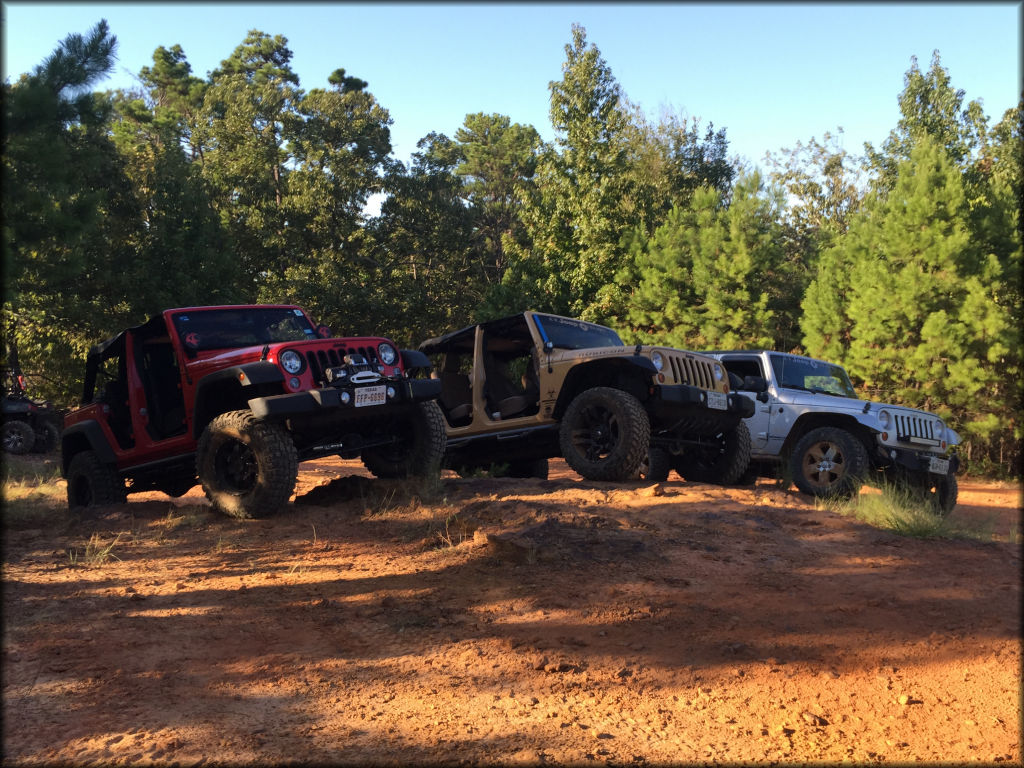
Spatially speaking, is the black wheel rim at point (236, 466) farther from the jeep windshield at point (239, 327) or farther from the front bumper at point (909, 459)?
the front bumper at point (909, 459)

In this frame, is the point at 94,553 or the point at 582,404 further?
the point at 582,404

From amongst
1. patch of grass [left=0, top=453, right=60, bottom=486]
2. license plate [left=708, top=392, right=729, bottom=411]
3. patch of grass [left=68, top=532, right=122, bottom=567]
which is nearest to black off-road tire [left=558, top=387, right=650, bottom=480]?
license plate [left=708, top=392, right=729, bottom=411]

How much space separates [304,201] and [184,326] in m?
18.4

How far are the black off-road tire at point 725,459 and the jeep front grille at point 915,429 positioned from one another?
1.72 metres

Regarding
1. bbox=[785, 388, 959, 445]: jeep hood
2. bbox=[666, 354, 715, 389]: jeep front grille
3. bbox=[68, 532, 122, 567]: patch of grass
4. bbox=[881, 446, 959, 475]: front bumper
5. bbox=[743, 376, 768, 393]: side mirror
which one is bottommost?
bbox=[68, 532, 122, 567]: patch of grass

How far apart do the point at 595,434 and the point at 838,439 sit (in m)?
2.92

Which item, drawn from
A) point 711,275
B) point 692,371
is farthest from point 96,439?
point 711,275

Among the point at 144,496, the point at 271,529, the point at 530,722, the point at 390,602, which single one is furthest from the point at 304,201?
the point at 530,722

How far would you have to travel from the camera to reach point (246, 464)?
7457mm

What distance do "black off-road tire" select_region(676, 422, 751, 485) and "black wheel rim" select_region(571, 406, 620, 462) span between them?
5.86ft

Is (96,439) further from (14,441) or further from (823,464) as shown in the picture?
(14,441)

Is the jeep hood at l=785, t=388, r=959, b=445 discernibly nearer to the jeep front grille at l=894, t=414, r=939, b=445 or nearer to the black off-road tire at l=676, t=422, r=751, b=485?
the jeep front grille at l=894, t=414, r=939, b=445

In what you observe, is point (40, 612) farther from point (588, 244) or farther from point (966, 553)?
point (588, 244)

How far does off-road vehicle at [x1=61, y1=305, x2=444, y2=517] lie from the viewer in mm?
7145
